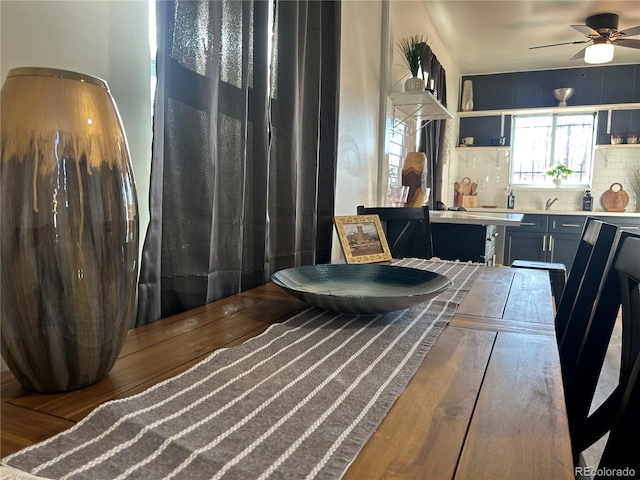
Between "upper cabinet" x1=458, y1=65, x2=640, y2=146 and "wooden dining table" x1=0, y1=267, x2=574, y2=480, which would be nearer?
"wooden dining table" x1=0, y1=267, x2=574, y2=480

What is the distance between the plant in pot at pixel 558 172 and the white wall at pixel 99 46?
530 cm

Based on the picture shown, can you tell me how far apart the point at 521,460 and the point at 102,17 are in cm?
98

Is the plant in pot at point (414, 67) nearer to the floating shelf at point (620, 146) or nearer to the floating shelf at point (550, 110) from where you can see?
the floating shelf at point (550, 110)

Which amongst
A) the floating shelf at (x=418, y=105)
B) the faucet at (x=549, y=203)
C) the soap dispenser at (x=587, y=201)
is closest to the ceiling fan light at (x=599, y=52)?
the floating shelf at (x=418, y=105)

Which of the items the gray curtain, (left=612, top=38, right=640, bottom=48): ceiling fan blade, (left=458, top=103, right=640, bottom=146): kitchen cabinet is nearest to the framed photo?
the gray curtain

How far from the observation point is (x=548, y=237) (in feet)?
16.3

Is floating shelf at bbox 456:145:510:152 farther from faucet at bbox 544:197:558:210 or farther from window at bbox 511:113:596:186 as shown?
faucet at bbox 544:197:558:210

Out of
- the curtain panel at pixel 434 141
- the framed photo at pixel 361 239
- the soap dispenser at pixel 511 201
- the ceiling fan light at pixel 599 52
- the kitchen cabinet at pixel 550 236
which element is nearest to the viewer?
the framed photo at pixel 361 239

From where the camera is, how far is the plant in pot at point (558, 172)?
207 inches

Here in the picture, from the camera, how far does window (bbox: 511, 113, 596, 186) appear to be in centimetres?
529

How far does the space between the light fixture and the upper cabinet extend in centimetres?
135

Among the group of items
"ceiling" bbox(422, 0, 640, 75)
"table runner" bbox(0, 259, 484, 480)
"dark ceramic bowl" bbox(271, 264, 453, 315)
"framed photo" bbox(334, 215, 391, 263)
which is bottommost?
"table runner" bbox(0, 259, 484, 480)

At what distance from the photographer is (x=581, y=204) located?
5.29m

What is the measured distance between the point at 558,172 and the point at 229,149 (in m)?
5.10
